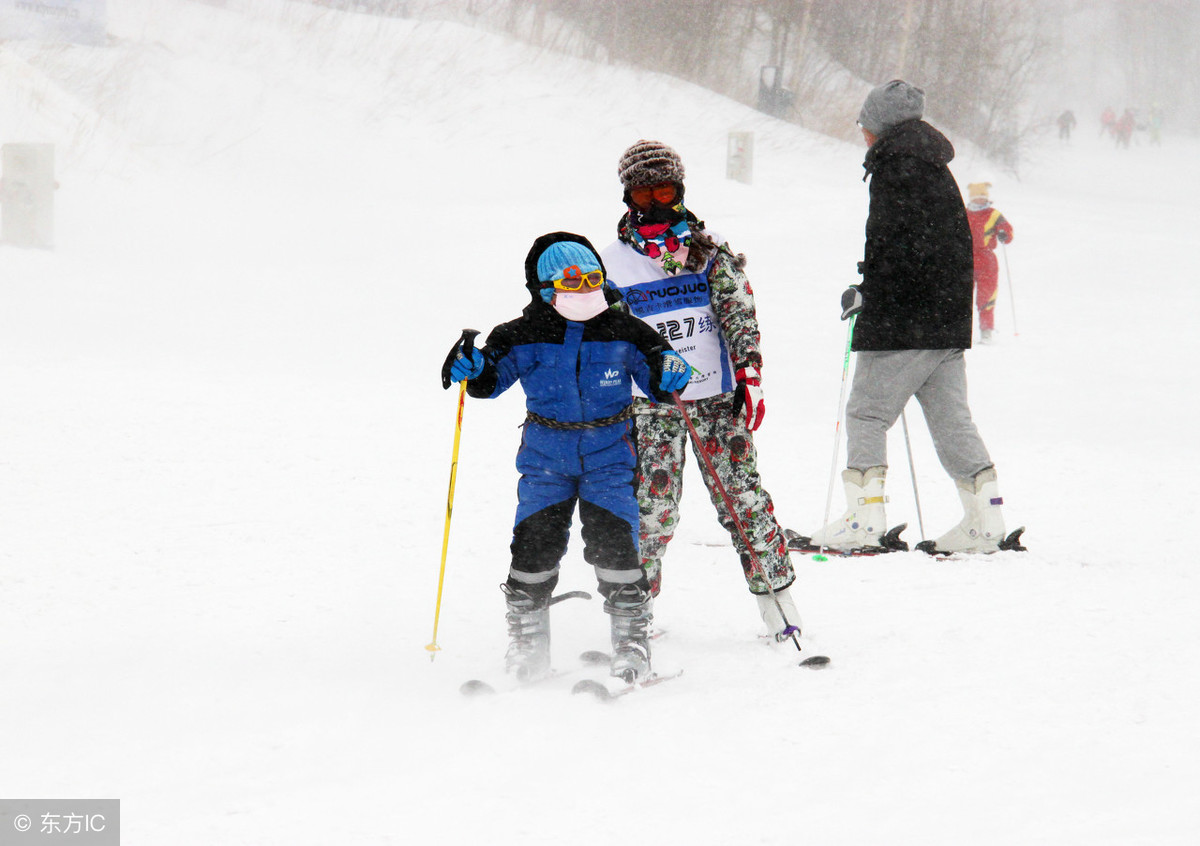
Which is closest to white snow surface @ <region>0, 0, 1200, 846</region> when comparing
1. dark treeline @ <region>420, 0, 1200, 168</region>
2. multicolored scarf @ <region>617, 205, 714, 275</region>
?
multicolored scarf @ <region>617, 205, 714, 275</region>

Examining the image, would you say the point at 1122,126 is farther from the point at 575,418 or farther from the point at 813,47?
the point at 575,418

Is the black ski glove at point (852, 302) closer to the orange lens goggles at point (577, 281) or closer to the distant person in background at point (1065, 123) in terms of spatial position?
the orange lens goggles at point (577, 281)

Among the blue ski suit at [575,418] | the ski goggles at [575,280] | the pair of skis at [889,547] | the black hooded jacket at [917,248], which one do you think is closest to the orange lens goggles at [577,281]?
the ski goggles at [575,280]

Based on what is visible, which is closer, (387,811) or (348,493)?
(387,811)

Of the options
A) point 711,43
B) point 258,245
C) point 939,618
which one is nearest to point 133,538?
point 939,618

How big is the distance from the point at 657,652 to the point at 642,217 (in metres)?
1.57

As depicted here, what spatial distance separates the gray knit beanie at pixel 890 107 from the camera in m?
4.93

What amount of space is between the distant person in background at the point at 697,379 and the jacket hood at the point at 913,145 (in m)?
1.43

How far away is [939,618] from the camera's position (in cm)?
407

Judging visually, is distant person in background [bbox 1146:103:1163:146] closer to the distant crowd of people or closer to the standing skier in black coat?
the distant crowd of people

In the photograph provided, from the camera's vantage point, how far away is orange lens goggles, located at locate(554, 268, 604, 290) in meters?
3.50

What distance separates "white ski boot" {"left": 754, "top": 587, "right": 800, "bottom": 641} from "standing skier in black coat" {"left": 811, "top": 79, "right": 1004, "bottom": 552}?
1260 mm

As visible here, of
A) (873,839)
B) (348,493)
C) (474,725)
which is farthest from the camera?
(348,493)

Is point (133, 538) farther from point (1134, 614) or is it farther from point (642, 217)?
point (1134, 614)
